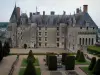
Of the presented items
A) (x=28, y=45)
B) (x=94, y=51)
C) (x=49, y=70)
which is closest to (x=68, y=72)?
(x=49, y=70)

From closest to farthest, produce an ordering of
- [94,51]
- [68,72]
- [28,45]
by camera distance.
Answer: [68,72] → [94,51] → [28,45]

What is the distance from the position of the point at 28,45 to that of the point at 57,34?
702 cm

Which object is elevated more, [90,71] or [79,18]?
[79,18]

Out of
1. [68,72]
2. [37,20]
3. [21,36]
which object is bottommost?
[68,72]

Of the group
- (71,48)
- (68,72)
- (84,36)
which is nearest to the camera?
(68,72)

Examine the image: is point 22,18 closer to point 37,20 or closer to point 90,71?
point 37,20

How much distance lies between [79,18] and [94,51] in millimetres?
9415

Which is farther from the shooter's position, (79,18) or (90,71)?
(79,18)

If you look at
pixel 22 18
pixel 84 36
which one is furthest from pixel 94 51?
pixel 22 18

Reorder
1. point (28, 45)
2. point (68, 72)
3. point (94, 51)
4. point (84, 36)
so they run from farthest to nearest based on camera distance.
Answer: point (28, 45)
point (84, 36)
point (94, 51)
point (68, 72)

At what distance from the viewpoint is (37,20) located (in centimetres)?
4625

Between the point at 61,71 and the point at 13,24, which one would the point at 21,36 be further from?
the point at 61,71

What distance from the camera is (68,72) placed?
21109 mm

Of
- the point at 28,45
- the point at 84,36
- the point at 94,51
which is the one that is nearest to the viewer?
the point at 94,51
